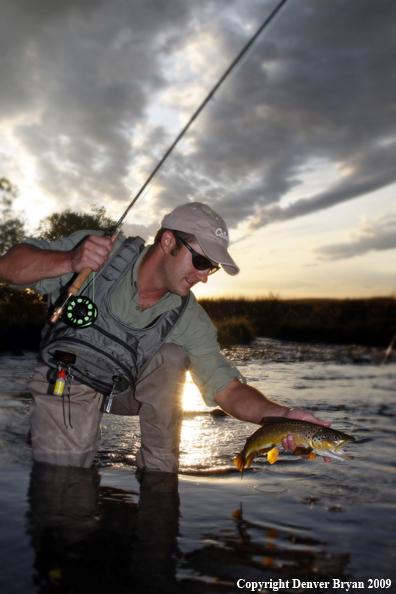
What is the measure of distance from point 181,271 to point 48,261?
0.88 metres

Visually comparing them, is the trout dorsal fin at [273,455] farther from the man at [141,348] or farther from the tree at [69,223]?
the tree at [69,223]

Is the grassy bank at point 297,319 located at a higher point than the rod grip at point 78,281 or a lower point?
higher

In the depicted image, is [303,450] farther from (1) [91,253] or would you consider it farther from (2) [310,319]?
(2) [310,319]

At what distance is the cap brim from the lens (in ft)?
10.0

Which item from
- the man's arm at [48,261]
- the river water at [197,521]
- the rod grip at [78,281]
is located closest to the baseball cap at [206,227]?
the man's arm at [48,261]

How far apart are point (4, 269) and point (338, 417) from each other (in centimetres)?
422

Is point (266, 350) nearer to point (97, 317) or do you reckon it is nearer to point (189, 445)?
point (189, 445)

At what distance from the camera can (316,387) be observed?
7.86m

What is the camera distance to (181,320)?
3.42 meters

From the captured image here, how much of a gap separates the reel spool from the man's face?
0.58m

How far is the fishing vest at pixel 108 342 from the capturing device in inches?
121

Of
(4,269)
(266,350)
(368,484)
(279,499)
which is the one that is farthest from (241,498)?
(266,350)

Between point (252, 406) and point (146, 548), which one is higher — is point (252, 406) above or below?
above

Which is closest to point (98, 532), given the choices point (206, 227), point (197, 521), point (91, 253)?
point (197, 521)
